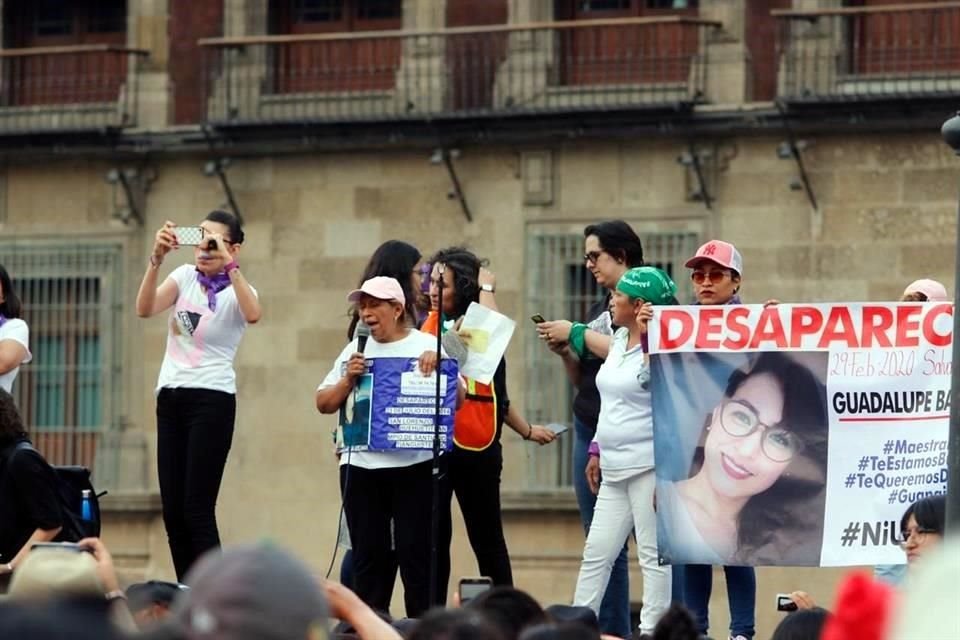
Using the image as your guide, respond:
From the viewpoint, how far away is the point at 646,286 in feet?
40.7

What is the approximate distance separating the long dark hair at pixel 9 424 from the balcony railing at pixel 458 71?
10.8 m

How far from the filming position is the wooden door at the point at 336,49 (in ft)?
77.8

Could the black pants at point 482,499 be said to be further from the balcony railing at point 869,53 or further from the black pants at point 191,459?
the balcony railing at point 869,53

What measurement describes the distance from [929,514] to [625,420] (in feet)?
5.76

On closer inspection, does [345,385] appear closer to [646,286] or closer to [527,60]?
[646,286]

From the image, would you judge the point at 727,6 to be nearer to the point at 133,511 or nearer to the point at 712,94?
the point at 712,94

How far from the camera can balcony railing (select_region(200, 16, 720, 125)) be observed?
74.3 feet

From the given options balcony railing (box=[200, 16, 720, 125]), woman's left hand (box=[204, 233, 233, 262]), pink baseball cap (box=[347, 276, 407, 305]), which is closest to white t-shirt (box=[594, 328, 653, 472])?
pink baseball cap (box=[347, 276, 407, 305])

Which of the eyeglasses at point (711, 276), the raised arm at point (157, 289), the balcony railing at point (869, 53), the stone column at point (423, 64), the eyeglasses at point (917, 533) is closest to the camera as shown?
the eyeglasses at point (917, 533)

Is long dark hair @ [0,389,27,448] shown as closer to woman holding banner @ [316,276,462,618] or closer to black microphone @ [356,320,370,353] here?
woman holding banner @ [316,276,462,618]

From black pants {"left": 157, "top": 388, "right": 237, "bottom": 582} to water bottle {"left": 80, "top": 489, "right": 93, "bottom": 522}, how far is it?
1.28 feet

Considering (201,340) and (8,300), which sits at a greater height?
(8,300)

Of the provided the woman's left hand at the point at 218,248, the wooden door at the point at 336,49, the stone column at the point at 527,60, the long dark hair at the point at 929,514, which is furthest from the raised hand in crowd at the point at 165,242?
the wooden door at the point at 336,49

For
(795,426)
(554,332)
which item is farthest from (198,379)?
(795,426)
